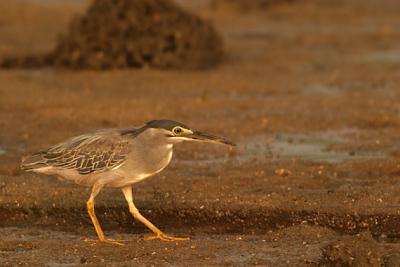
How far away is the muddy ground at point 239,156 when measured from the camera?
807 centimetres

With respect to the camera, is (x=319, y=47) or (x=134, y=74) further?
(x=319, y=47)

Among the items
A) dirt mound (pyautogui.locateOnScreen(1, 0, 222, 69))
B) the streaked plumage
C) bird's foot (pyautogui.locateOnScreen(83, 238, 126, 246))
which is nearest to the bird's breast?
the streaked plumage

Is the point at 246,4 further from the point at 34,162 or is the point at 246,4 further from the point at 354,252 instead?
the point at 354,252

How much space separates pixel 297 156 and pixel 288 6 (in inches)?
503

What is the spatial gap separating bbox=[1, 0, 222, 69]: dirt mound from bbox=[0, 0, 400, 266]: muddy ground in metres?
0.29

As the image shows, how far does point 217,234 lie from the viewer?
28.9 ft

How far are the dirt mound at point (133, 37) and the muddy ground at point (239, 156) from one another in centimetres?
29

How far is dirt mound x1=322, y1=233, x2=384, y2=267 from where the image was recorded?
733 centimetres

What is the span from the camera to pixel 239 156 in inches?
445

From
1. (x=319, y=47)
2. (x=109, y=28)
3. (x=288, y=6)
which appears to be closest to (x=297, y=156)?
(x=109, y=28)

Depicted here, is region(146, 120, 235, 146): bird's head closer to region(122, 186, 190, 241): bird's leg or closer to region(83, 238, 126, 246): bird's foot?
region(122, 186, 190, 241): bird's leg

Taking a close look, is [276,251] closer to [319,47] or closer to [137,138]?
[137,138]

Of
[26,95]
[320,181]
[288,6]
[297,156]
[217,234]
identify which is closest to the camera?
[217,234]

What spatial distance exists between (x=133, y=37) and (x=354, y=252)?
9462 mm
